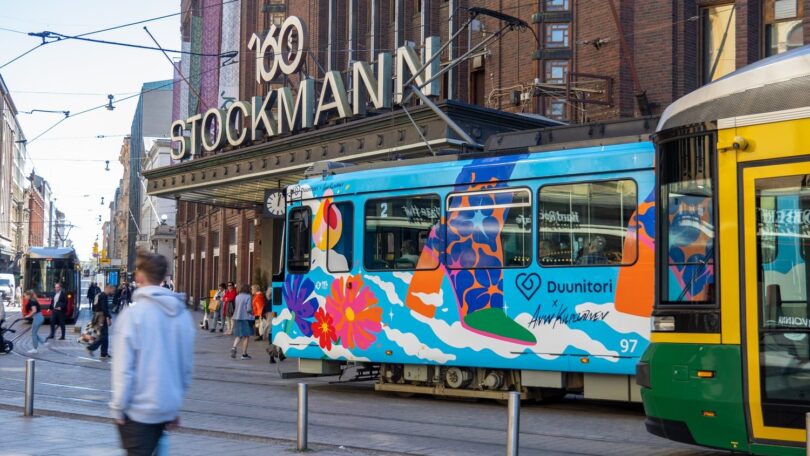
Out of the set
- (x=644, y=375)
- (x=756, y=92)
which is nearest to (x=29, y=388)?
(x=644, y=375)

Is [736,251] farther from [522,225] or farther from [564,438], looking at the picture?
[522,225]

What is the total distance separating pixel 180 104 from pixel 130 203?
43.5m

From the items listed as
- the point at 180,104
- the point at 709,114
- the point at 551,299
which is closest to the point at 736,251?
the point at 709,114

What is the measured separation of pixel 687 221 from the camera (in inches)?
345

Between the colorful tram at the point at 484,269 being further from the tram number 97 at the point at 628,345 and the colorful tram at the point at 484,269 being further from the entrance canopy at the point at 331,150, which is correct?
the entrance canopy at the point at 331,150

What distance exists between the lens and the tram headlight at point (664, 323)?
28.3 ft

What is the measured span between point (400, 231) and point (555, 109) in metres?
11.1

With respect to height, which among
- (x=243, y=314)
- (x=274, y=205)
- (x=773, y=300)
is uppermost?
(x=274, y=205)

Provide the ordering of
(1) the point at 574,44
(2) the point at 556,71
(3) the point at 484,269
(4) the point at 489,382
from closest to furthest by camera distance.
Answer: (3) the point at 484,269
(4) the point at 489,382
(1) the point at 574,44
(2) the point at 556,71

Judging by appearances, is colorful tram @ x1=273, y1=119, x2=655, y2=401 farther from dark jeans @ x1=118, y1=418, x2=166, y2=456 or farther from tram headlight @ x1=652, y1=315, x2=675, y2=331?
dark jeans @ x1=118, y1=418, x2=166, y2=456

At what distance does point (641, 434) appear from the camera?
1118cm

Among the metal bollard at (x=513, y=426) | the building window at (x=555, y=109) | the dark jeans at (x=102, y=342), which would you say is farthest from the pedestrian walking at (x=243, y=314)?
the metal bollard at (x=513, y=426)

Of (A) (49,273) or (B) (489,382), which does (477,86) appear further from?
(A) (49,273)

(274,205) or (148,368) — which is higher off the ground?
(274,205)
